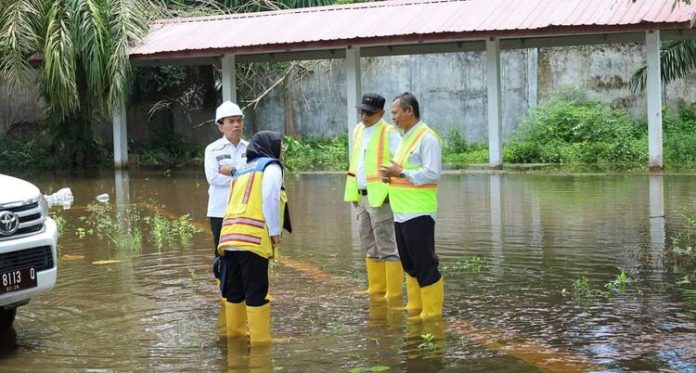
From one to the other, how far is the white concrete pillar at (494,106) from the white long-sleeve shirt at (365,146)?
12.6 m

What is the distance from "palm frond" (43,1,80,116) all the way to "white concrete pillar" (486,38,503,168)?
9.00 metres

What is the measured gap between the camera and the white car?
621cm

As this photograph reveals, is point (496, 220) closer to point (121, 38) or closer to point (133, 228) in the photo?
point (133, 228)

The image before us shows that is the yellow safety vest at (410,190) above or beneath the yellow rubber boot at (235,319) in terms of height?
above

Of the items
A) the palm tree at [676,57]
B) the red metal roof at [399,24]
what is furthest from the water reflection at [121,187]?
the palm tree at [676,57]

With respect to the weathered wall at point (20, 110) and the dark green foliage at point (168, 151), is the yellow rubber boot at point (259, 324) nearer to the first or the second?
the dark green foliage at point (168, 151)

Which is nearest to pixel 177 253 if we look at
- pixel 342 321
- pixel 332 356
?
pixel 342 321

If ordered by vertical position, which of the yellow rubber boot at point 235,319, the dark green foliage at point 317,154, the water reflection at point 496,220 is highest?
the dark green foliage at point 317,154

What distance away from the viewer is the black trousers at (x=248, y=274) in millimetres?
6211

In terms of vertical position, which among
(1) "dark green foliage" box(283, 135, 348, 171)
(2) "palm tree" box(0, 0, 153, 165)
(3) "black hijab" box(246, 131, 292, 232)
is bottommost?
(3) "black hijab" box(246, 131, 292, 232)

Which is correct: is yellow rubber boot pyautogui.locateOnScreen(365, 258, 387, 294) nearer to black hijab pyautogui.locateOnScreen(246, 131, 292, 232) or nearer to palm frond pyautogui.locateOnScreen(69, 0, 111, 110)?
black hijab pyautogui.locateOnScreen(246, 131, 292, 232)

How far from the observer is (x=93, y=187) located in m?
19.5

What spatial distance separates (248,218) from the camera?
243 inches

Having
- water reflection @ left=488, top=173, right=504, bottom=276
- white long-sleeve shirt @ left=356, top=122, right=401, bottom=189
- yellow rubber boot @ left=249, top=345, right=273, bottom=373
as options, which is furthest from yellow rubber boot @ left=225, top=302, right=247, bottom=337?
water reflection @ left=488, top=173, right=504, bottom=276
